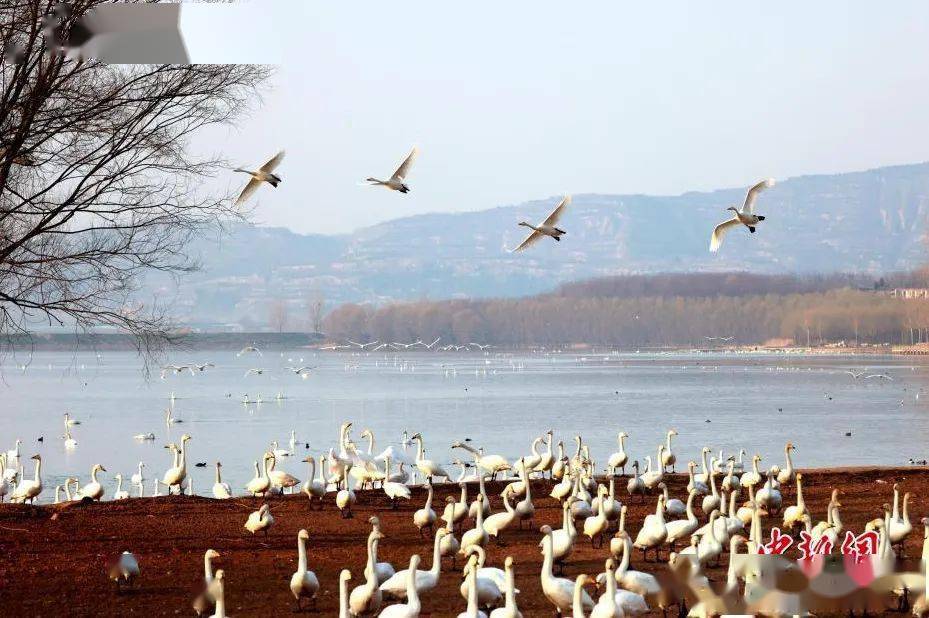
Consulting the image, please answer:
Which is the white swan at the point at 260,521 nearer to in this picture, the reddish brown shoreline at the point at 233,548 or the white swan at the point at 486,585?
the reddish brown shoreline at the point at 233,548

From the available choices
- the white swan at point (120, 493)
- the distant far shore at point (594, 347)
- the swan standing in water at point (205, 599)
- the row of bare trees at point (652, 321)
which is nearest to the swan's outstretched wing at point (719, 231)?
the swan standing in water at point (205, 599)

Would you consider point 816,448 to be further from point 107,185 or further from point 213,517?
point 107,185

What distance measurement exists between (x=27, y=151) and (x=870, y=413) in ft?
151

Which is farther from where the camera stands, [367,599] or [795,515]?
[795,515]

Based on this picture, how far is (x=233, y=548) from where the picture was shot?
548 inches

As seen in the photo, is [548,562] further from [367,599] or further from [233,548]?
[233,548]

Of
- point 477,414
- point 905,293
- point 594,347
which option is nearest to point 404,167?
point 477,414

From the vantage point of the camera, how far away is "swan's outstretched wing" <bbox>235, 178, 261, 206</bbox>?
13278mm

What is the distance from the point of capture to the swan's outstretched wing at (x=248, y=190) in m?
13.3

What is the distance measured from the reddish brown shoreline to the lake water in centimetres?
206

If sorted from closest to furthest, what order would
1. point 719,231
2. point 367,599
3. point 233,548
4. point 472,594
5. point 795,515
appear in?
1. point 472,594
2. point 367,599
3. point 233,548
4. point 795,515
5. point 719,231

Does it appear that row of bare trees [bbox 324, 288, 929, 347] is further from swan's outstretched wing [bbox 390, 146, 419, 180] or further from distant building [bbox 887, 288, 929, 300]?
swan's outstretched wing [bbox 390, 146, 419, 180]

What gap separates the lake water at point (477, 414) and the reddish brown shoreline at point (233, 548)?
2.06 meters

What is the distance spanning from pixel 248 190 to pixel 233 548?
3702mm
